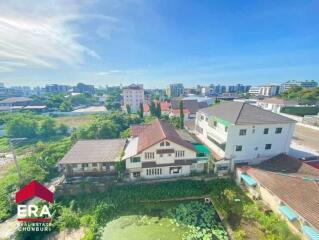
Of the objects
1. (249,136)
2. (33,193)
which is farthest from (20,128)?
(249,136)

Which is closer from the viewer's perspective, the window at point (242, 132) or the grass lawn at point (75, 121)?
the window at point (242, 132)

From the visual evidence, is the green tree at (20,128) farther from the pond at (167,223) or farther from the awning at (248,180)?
the awning at (248,180)

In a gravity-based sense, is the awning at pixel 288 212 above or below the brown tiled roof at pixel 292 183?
below

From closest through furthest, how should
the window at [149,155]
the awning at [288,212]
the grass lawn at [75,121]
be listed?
1. the awning at [288,212]
2. the window at [149,155]
3. the grass lawn at [75,121]

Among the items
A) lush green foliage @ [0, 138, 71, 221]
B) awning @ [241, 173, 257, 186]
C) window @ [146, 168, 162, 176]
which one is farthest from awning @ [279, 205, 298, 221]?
lush green foliage @ [0, 138, 71, 221]

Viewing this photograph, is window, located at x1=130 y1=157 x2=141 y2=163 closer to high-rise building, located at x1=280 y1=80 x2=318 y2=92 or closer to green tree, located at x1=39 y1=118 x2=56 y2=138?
green tree, located at x1=39 y1=118 x2=56 y2=138

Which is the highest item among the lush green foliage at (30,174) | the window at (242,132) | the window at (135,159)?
→ the window at (242,132)

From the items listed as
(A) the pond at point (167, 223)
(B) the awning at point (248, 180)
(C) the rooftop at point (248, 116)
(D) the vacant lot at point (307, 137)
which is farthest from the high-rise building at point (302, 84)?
(A) the pond at point (167, 223)

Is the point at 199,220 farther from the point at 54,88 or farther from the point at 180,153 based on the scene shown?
the point at 54,88
